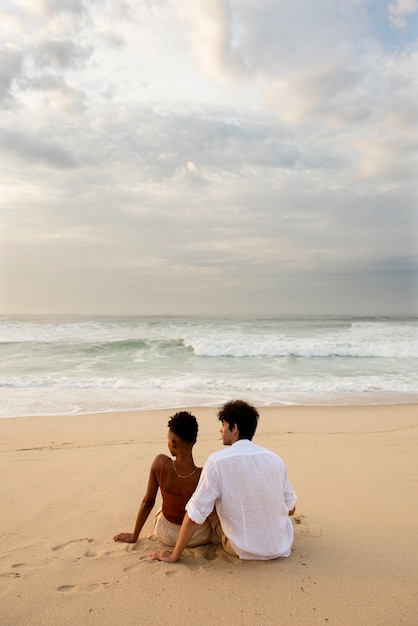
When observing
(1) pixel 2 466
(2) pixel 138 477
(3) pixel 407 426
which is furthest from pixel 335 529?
(3) pixel 407 426

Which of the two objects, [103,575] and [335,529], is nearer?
[103,575]

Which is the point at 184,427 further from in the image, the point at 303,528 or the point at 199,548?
the point at 303,528

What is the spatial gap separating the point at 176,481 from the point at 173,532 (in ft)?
1.32

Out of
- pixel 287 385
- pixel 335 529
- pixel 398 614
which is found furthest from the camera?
pixel 287 385

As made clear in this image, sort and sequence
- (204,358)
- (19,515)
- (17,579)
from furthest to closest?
(204,358), (19,515), (17,579)

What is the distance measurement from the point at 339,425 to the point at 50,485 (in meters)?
5.00

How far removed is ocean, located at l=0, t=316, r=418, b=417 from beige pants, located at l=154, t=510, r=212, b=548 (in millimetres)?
6048

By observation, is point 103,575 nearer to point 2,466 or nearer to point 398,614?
point 398,614

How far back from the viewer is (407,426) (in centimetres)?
789

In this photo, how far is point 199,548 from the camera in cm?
331

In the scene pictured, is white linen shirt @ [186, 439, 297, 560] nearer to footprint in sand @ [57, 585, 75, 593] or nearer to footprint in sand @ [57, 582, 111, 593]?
footprint in sand @ [57, 582, 111, 593]

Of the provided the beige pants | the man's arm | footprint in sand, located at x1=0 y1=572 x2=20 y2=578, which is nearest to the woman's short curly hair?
the man's arm

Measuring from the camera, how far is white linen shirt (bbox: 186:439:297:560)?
2908 millimetres

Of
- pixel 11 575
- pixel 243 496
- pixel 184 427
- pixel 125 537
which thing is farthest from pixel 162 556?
Result: pixel 11 575
